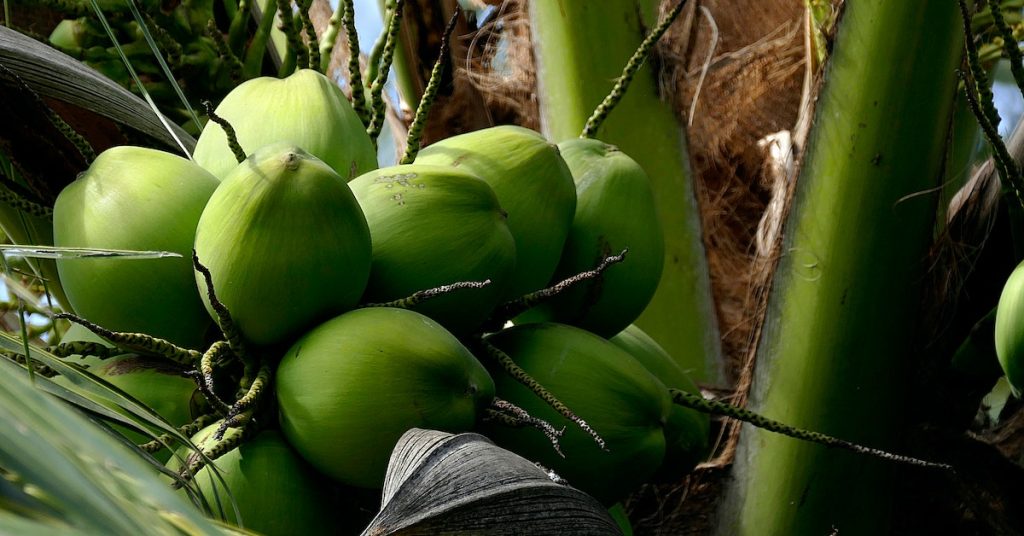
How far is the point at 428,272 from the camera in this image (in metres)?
0.92

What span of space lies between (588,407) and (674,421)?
0.23 meters

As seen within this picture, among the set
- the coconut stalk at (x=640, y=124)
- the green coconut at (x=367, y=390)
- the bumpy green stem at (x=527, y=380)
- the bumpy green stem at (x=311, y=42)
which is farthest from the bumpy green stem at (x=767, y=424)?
the coconut stalk at (x=640, y=124)

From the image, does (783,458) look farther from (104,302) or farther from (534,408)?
(104,302)

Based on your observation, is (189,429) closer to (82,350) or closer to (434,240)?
(82,350)

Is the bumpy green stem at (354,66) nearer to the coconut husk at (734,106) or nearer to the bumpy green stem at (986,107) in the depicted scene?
the bumpy green stem at (986,107)

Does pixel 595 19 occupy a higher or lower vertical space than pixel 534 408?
higher

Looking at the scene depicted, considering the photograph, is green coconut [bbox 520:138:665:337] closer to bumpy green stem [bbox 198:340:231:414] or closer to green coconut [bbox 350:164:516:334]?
green coconut [bbox 350:164:516:334]

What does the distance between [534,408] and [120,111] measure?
1.71 feet

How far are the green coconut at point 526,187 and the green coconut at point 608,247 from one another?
2.0 inches

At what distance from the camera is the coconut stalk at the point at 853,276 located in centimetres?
132

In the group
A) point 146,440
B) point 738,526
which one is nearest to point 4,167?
point 146,440

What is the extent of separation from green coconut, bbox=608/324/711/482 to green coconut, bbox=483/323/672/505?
15cm

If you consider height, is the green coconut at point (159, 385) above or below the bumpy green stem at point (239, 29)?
below

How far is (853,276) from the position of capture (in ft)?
4.49
